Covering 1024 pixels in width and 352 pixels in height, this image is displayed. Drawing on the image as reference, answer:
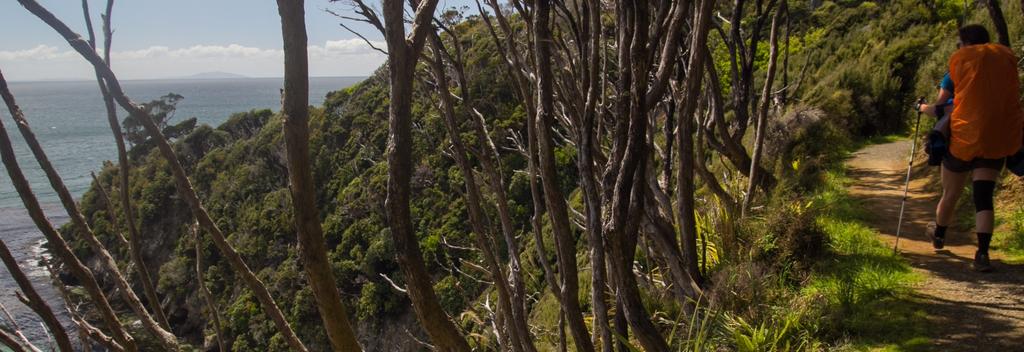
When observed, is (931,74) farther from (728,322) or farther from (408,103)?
(408,103)

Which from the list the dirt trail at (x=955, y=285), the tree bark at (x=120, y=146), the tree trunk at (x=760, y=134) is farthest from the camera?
the tree trunk at (x=760, y=134)

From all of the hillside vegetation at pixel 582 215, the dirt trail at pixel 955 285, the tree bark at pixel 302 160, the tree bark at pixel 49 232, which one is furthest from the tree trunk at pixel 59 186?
the dirt trail at pixel 955 285

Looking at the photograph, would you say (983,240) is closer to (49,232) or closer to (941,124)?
(941,124)

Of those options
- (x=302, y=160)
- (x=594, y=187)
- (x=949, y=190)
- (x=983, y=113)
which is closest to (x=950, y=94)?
(x=983, y=113)

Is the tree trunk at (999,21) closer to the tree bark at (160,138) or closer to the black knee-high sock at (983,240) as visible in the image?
the black knee-high sock at (983,240)

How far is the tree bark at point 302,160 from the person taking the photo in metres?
1.43

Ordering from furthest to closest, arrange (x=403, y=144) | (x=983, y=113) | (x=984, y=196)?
(x=984, y=196) < (x=983, y=113) < (x=403, y=144)

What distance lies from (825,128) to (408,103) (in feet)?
24.1

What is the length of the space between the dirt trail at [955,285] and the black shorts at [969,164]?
23.8 inches

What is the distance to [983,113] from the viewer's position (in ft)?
10.6

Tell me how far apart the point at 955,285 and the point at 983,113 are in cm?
95

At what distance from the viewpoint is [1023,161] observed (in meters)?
3.36

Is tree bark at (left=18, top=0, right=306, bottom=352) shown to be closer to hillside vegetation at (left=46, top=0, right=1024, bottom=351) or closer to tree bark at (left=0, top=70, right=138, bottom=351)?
tree bark at (left=0, top=70, right=138, bottom=351)

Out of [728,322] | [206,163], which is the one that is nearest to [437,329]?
[728,322]
